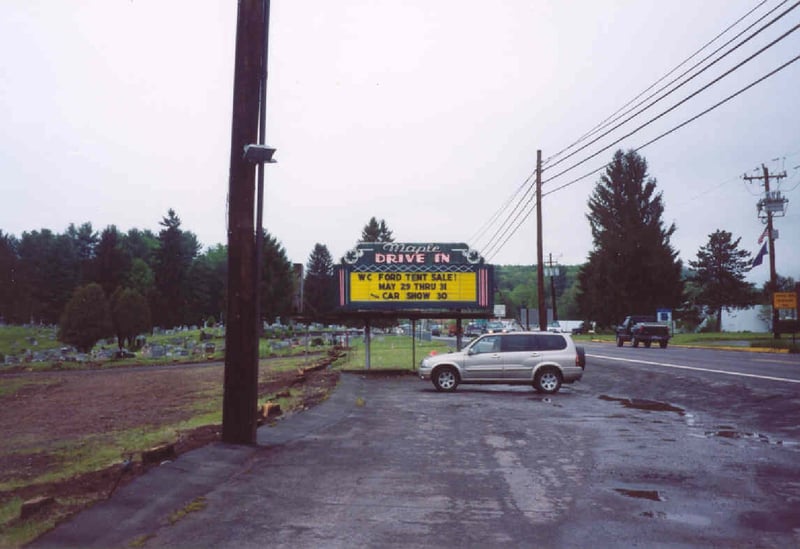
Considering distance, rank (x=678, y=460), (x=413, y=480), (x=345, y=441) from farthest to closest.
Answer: (x=345, y=441) < (x=678, y=460) < (x=413, y=480)

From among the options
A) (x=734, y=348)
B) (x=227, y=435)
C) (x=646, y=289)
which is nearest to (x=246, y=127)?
(x=227, y=435)

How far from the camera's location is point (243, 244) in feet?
32.7

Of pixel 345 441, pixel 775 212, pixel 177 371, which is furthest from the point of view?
pixel 775 212

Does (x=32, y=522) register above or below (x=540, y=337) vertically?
below

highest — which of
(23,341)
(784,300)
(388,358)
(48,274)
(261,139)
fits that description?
(48,274)

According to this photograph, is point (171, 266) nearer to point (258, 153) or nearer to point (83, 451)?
point (83, 451)

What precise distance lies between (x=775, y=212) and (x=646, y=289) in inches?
1000

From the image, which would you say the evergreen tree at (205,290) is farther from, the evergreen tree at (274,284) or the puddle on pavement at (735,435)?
the puddle on pavement at (735,435)

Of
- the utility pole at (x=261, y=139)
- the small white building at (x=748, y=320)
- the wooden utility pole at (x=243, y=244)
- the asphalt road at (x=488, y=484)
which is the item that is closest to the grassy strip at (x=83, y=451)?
the asphalt road at (x=488, y=484)

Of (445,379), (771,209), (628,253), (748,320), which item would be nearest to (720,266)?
(748,320)

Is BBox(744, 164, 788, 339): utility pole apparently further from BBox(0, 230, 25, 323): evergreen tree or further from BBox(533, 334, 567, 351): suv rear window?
BBox(0, 230, 25, 323): evergreen tree

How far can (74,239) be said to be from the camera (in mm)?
150875

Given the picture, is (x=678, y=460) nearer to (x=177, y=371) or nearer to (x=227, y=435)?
(x=227, y=435)

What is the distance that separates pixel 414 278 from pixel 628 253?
52.6m
